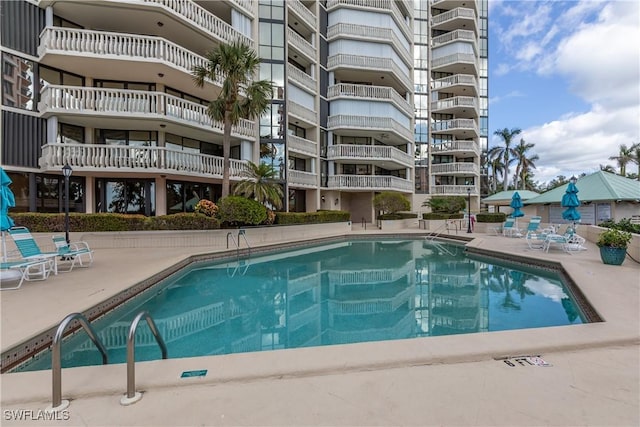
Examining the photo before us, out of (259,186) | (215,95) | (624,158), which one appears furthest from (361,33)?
(624,158)

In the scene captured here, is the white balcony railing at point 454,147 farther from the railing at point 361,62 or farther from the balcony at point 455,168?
the railing at point 361,62

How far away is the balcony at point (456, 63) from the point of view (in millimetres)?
30984

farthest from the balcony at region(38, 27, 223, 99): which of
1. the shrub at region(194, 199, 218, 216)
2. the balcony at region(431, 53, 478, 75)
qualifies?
the balcony at region(431, 53, 478, 75)

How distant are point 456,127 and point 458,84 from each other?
14.7ft

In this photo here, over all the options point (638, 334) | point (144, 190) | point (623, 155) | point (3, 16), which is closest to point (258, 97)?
point (144, 190)

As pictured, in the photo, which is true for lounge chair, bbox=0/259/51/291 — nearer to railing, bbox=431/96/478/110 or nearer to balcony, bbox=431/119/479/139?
balcony, bbox=431/119/479/139

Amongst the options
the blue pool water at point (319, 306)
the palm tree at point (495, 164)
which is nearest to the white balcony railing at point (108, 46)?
the blue pool water at point (319, 306)

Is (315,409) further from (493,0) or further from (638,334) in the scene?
(493,0)

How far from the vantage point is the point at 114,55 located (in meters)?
12.7

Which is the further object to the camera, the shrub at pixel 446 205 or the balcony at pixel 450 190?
the balcony at pixel 450 190

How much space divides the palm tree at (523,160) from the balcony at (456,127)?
58.7 ft

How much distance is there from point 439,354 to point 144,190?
15.7m

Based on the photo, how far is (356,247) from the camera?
53.4ft

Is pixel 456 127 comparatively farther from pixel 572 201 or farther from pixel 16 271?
pixel 16 271
